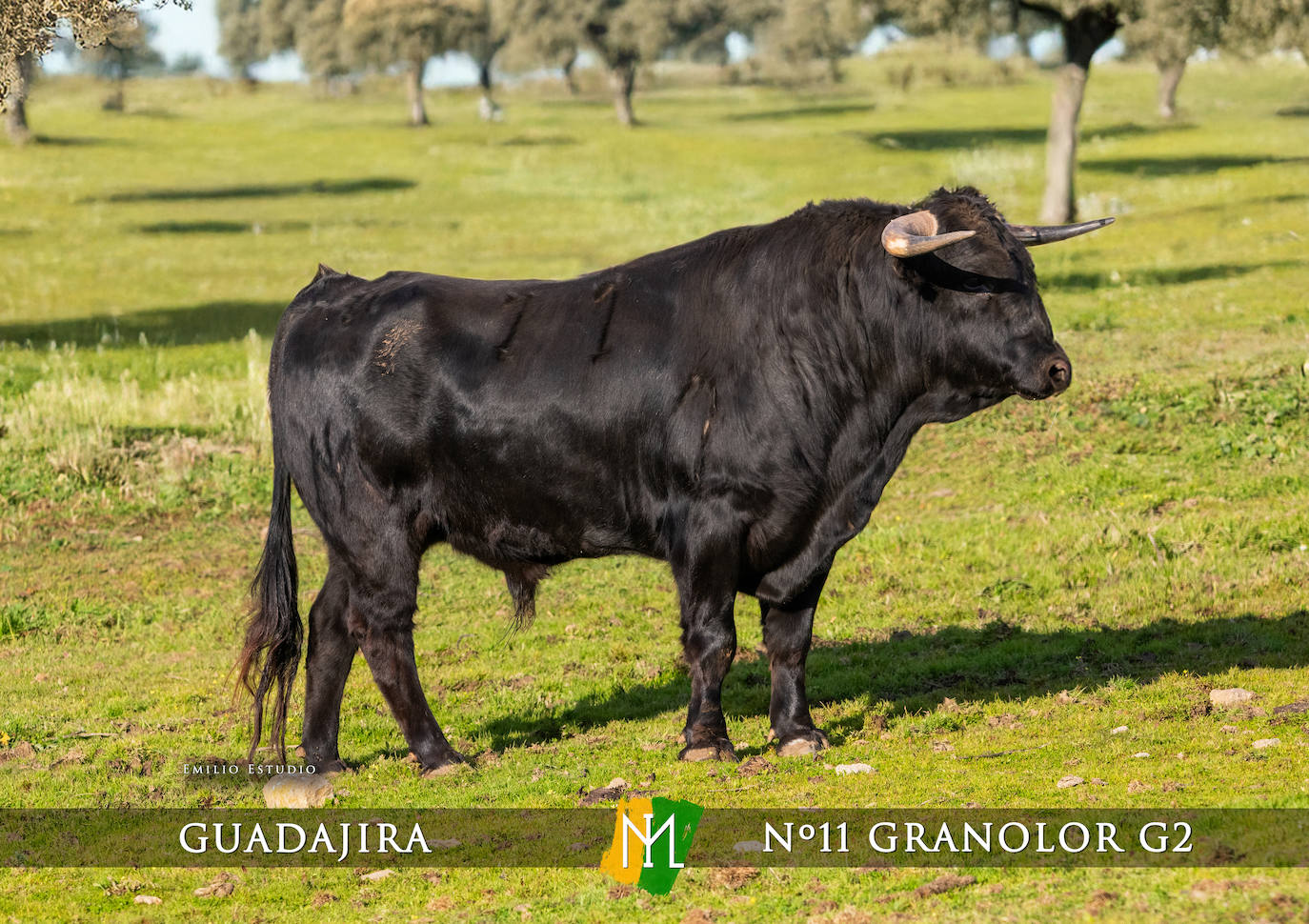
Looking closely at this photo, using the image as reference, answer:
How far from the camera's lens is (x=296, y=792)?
7.64 m

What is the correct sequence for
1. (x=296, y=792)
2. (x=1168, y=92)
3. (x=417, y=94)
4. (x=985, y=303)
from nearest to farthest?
(x=296, y=792), (x=985, y=303), (x=1168, y=92), (x=417, y=94)

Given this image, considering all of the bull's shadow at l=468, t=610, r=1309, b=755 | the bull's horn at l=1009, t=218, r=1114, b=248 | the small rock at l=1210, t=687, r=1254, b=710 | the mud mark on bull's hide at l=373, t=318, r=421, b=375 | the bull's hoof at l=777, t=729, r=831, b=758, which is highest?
the bull's horn at l=1009, t=218, r=1114, b=248

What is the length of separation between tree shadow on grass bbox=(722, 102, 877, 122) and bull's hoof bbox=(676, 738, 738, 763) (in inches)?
2581

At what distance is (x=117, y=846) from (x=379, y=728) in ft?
7.64

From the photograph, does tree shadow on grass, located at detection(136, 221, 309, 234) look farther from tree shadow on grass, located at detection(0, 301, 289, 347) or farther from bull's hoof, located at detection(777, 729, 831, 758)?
bull's hoof, located at detection(777, 729, 831, 758)

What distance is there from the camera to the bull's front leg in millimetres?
8086

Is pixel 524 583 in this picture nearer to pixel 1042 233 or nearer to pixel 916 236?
pixel 916 236

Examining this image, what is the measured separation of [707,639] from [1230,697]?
117 inches

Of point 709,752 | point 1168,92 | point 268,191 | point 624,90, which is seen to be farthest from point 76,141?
point 709,752

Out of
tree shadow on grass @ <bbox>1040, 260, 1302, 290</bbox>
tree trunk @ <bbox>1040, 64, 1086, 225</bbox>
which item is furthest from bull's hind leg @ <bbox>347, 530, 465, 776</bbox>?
tree trunk @ <bbox>1040, 64, 1086, 225</bbox>

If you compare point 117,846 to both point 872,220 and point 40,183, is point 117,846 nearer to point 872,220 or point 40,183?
point 872,220

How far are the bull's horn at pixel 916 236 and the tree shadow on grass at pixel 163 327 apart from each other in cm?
2106

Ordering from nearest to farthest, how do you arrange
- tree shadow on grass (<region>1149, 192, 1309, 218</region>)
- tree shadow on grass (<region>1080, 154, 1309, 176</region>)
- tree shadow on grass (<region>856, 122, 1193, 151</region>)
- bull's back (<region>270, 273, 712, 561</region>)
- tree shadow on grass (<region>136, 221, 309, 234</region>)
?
bull's back (<region>270, 273, 712, 561</region>), tree shadow on grass (<region>1149, 192, 1309, 218</region>), tree shadow on grass (<region>136, 221, 309, 234</region>), tree shadow on grass (<region>1080, 154, 1309, 176</region>), tree shadow on grass (<region>856, 122, 1193, 151</region>)

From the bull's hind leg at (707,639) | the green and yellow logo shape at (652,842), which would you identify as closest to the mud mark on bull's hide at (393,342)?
the bull's hind leg at (707,639)
